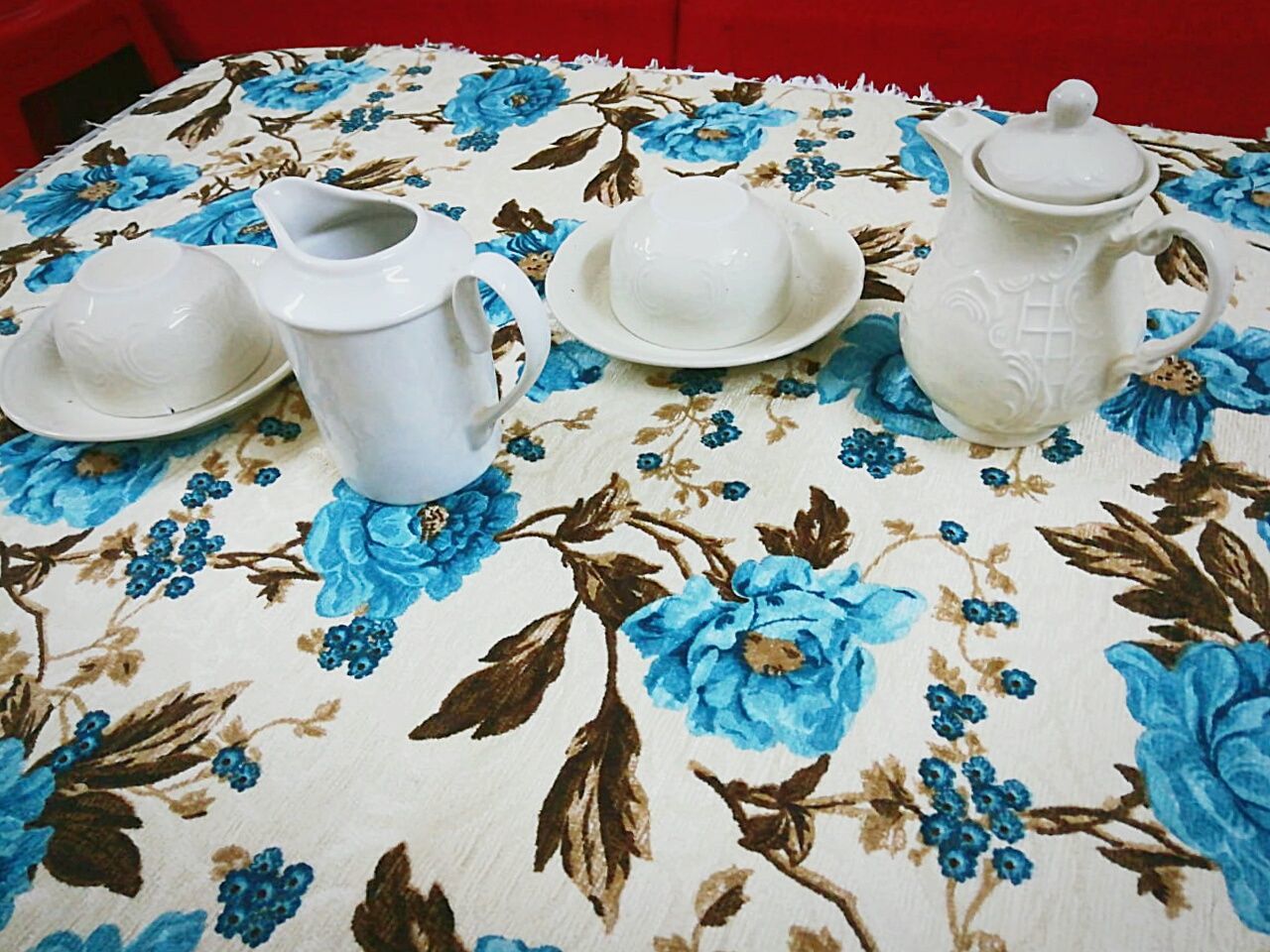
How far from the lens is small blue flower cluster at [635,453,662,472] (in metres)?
0.56

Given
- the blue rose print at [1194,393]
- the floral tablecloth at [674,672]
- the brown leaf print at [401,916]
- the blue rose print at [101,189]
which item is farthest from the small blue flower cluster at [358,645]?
the blue rose print at [101,189]

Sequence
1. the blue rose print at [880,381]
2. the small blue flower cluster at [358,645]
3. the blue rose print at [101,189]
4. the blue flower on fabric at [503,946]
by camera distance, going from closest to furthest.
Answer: the blue flower on fabric at [503,946]
the small blue flower cluster at [358,645]
the blue rose print at [880,381]
the blue rose print at [101,189]

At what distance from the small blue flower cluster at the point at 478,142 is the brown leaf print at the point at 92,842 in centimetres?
62

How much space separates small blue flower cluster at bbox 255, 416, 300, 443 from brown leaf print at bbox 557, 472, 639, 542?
0.20 metres

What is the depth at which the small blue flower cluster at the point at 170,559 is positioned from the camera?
1.69ft

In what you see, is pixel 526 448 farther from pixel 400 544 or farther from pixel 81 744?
pixel 81 744

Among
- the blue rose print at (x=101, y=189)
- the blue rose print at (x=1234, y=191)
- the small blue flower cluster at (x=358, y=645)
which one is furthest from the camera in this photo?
the blue rose print at (x=101, y=189)

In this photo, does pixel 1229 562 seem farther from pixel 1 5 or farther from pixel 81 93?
pixel 81 93

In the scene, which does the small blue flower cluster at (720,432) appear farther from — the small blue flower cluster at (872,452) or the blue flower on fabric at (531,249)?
the blue flower on fabric at (531,249)

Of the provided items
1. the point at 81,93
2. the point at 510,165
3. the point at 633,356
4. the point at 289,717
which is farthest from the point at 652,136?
the point at 81,93

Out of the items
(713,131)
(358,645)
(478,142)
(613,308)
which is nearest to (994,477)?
(613,308)

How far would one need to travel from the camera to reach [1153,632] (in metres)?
Answer: 0.45

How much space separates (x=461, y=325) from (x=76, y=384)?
10.7 inches

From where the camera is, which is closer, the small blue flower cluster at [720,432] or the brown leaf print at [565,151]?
the small blue flower cluster at [720,432]
